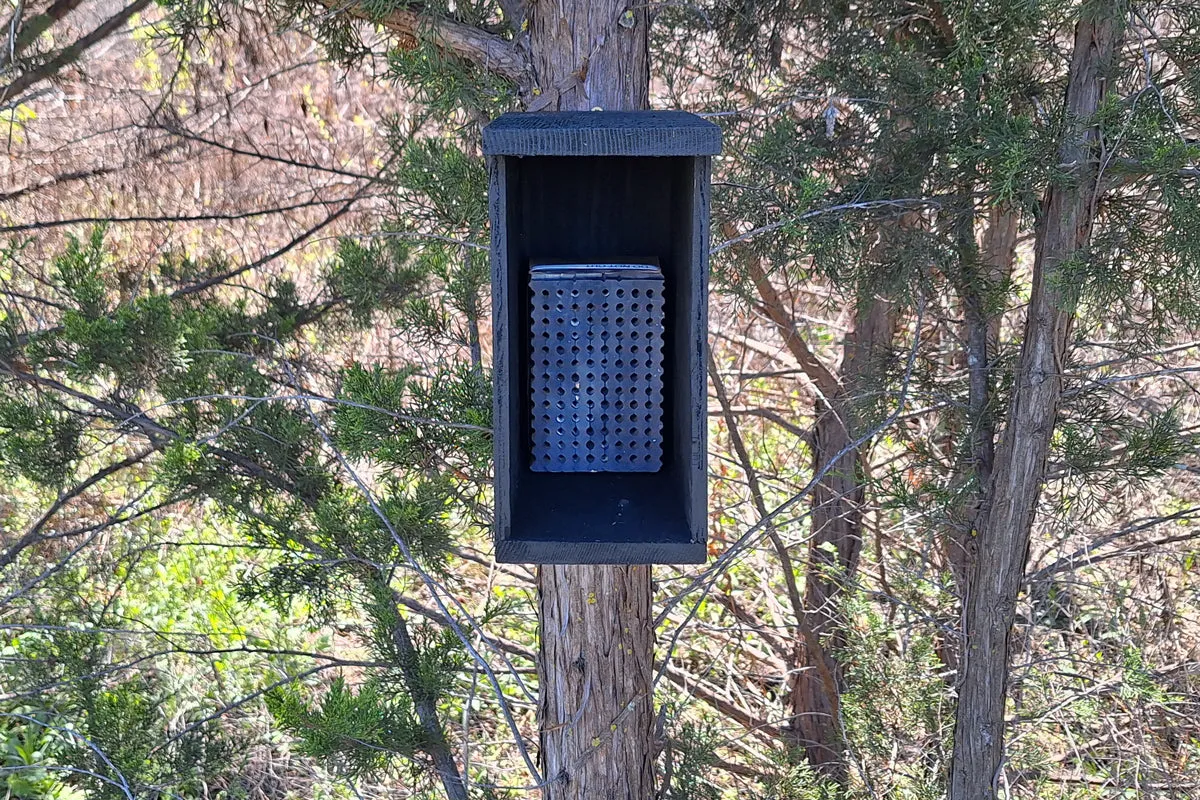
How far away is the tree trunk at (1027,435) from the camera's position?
112 inches

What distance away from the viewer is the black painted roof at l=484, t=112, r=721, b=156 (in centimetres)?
179

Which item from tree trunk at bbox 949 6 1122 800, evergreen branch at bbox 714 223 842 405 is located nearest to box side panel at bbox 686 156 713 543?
tree trunk at bbox 949 6 1122 800

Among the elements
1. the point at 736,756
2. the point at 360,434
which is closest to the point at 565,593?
the point at 360,434

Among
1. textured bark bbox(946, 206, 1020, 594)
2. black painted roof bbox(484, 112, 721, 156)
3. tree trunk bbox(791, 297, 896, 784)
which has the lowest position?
tree trunk bbox(791, 297, 896, 784)

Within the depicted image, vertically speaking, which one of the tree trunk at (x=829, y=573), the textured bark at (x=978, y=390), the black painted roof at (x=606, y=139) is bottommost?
the tree trunk at (x=829, y=573)

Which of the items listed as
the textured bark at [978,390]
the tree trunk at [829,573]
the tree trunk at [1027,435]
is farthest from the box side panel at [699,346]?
the tree trunk at [829,573]

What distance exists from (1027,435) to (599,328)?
180 cm

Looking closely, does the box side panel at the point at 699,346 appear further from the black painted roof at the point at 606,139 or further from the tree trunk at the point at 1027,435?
the tree trunk at the point at 1027,435

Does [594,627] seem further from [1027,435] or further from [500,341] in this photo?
[1027,435]

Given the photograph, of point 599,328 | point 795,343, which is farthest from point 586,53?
point 795,343

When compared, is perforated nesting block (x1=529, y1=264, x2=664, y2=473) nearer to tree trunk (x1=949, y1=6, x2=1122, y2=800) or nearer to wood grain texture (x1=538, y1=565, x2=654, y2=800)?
wood grain texture (x1=538, y1=565, x2=654, y2=800)

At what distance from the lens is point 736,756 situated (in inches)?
223

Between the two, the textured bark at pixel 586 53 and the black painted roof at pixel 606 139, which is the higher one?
the textured bark at pixel 586 53

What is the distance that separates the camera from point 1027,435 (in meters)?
3.26
